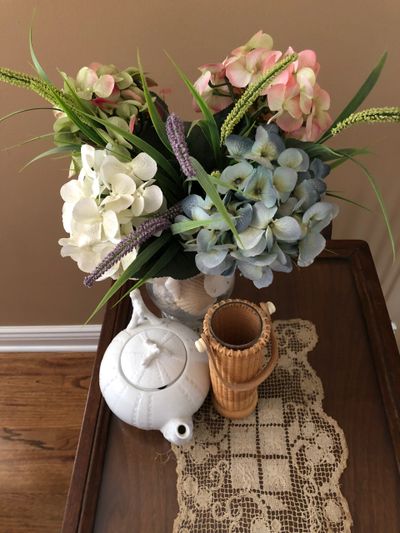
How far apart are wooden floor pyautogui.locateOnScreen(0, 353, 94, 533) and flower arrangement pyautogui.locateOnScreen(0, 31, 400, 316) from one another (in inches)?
35.4

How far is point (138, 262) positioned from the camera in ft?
1.65

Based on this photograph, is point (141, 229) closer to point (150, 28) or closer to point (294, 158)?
point (294, 158)

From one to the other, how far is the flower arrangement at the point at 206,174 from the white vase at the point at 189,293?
7 cm

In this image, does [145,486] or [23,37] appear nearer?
[145,486]

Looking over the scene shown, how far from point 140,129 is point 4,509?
1049 mm

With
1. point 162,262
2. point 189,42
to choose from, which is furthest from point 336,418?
point 189,42

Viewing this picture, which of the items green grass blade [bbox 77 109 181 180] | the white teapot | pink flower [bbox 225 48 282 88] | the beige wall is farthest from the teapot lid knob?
the beige wall

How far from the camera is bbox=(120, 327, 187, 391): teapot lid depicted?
23.6 inches

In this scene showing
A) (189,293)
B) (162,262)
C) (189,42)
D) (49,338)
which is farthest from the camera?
(49,338)

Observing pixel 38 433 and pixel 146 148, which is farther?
pixel 38 433

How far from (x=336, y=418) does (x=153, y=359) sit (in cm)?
29

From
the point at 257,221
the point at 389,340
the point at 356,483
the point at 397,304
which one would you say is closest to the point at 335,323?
the point at 389,340

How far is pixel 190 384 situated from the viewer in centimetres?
61

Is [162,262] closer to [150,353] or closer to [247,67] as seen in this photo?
[150,353]
